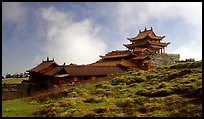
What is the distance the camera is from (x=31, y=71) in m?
53.6

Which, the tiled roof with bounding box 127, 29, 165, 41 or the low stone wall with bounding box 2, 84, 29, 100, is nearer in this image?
the low stone wall with bounding box 2, 84, 29, 100

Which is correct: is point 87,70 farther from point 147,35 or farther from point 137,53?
point 147,35

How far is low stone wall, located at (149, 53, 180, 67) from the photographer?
175 ft

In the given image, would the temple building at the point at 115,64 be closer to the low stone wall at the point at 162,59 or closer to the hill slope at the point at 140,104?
the low stone wall at the point at 162,59

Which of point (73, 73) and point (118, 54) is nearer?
point (73, 73)

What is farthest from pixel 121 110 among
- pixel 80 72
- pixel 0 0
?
pixel 80 72

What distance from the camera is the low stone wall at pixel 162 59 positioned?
175 feet

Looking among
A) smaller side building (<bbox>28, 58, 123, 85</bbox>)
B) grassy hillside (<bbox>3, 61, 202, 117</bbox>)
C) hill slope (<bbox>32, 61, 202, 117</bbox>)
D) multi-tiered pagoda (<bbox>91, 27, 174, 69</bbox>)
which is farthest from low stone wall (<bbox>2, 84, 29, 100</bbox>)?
multi-tiered pagoda (<bbox>91, 27, 174, 69</bbox>)

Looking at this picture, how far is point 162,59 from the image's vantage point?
55.7 m

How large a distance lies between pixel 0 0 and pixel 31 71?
45083 mm

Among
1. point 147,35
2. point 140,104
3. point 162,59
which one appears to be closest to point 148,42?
point 147,35

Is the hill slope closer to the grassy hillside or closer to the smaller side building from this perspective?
the grassy hillside

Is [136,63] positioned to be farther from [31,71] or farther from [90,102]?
[90,102]

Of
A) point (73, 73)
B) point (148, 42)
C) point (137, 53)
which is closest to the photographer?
point (73, 73)
